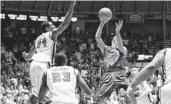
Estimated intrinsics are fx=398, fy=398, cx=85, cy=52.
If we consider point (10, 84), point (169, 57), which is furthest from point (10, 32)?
point (169, 57)

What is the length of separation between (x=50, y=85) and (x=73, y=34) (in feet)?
82.7

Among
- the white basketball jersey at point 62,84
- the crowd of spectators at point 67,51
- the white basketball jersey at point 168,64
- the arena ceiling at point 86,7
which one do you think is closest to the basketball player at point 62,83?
the white basketball jersey at point 62,84

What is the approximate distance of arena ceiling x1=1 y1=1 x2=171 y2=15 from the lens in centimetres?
3009

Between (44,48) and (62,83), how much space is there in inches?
93.6

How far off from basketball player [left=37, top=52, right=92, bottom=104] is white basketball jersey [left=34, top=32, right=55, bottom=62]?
2035mm

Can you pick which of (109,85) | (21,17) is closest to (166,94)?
(109,85)

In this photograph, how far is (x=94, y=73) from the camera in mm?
24500

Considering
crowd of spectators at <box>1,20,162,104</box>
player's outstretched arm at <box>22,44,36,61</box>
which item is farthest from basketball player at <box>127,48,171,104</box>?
crowd of spectators at <box>1,20,162,104</box>

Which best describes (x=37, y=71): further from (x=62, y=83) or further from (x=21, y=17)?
(x=21, y=17)

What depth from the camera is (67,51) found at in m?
28.0

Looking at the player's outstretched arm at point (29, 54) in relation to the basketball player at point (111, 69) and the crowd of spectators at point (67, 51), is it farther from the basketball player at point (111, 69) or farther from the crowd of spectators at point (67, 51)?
the crowd of spectators at point (67, 51)

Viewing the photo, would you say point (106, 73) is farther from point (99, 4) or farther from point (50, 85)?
point (99, 4)

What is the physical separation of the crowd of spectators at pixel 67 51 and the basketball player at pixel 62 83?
480 inches

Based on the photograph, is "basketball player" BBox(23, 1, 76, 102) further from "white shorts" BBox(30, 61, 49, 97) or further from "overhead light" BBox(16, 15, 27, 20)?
"overhead light" BBox(16, 15, 27, 20)
